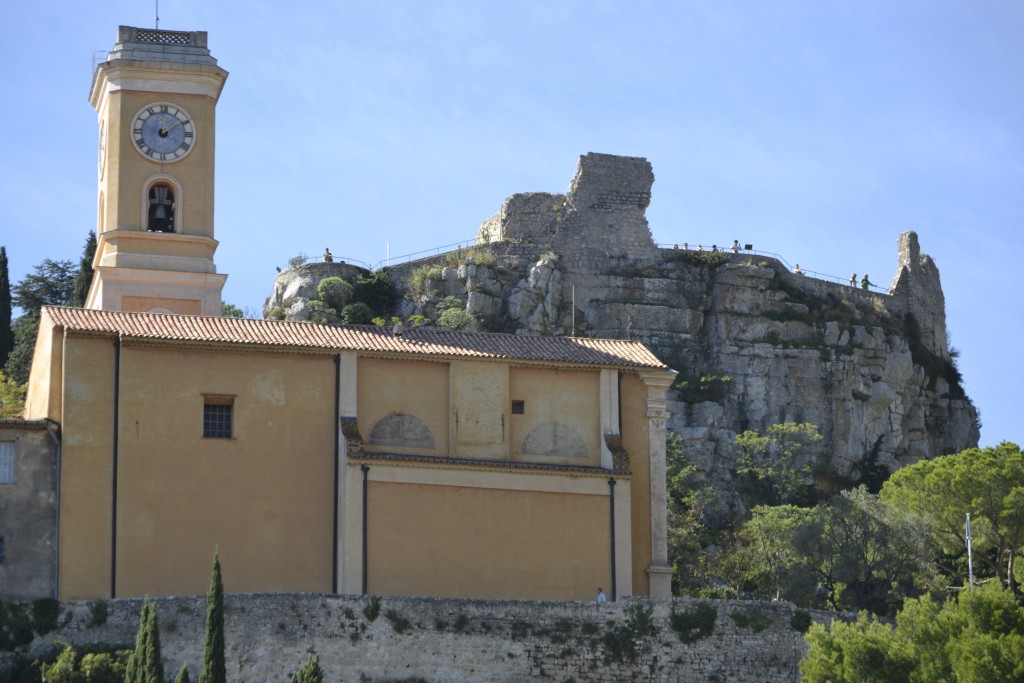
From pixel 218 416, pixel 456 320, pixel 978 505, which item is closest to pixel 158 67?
pixel 218 416

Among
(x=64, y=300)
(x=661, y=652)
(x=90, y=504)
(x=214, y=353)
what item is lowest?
(x=661, y=652)

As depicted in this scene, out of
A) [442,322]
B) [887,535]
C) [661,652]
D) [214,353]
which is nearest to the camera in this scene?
[661,652]

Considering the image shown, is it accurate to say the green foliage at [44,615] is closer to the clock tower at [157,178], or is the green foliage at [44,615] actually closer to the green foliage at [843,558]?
the clock tower at [157,178]

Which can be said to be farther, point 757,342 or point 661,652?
point 757,342

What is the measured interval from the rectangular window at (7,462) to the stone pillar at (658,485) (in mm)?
16559

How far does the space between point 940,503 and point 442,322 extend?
78.8 ft

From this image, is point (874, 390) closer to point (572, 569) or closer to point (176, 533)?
point (572, 569)

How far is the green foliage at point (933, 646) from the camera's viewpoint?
4838 cm

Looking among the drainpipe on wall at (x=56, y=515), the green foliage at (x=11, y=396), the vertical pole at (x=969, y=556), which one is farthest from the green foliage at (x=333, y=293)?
the drainpipe on wall at (x=56, y=515)

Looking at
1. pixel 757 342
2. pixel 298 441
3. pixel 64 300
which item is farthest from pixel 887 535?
pixel 64 300

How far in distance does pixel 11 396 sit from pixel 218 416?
14.1 meters

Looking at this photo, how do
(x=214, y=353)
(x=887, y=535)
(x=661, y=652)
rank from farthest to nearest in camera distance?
1. (x=887, y=535)
2. (x=214, y=353)
3. (x=661, y=652)

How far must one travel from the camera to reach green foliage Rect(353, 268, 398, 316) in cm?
8362

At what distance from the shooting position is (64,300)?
270 ft
